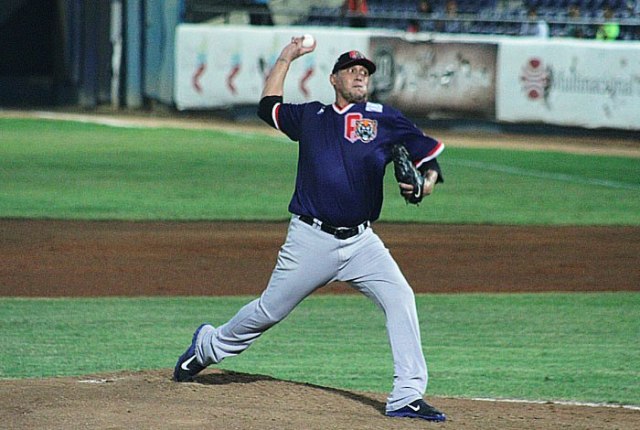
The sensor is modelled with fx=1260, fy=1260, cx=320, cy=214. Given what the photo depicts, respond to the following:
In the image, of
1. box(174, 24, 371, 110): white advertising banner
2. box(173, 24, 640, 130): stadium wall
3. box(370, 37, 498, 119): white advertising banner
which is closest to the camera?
box(173, 24, 640, 130): stadium wall

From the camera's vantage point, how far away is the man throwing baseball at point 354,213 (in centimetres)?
584

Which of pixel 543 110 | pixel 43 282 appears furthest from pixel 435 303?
pixel 543 110

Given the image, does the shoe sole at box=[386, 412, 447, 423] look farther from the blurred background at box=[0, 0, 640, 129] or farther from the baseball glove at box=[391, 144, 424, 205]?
the blurred background at box=[0, 0, 640, 129]

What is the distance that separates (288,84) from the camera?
1000 inches

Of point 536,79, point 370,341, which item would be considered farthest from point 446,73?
point 370,341

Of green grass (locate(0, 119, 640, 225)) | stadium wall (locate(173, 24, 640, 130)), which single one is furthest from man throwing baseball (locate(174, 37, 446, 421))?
stadium wall (locate(173, 24, 640, 130))

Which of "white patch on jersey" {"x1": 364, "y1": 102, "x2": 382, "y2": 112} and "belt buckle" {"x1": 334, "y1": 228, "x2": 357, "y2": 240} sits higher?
"white patch on jersey" {"x1": 364, "y1": 102, "x2": 382, "y2": 112}

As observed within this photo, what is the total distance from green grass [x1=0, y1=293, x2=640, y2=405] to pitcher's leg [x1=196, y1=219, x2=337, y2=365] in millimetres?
1101

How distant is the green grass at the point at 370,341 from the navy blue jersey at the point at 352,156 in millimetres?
1504

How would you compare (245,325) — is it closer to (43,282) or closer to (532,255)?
(43,282)

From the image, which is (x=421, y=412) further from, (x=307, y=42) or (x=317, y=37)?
(x=317, y=37)

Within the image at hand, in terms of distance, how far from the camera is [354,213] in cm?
586

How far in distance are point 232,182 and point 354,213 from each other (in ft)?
36.9

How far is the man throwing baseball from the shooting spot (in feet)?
19.2
